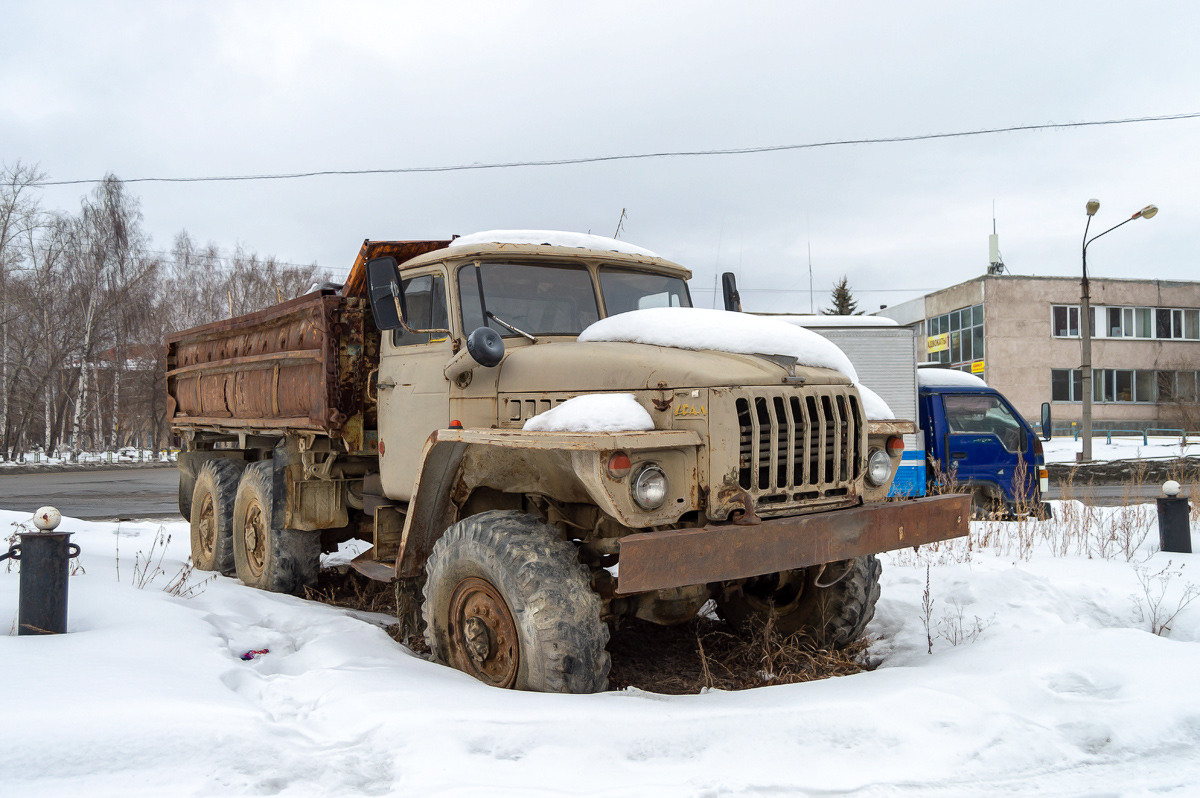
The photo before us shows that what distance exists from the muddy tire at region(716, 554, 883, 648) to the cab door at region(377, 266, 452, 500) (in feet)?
7.23

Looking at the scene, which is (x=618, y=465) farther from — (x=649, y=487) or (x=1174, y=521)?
(x=1174, y=521)

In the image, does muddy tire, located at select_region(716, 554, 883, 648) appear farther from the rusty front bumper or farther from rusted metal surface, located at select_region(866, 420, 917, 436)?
rusted metal surface, located at select_region(866, 420, 917, 436)

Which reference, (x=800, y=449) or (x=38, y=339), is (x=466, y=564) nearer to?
(x=800, y=449)

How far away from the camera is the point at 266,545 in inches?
265

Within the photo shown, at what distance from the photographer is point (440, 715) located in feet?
11.0

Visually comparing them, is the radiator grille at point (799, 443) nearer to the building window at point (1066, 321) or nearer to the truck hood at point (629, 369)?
the truck hood at point (629, 369)

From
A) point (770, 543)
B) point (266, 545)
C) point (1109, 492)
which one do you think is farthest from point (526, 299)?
point (1109, 492)

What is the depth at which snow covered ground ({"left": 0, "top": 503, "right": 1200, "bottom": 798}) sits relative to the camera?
115 inches

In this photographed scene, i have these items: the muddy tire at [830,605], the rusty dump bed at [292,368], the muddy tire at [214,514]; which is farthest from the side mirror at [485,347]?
the muddy tire at [214,514]

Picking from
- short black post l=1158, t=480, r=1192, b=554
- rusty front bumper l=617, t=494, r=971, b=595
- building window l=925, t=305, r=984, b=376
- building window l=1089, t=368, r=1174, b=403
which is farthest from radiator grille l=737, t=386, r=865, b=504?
building window l=1089, t=368, r=1174, b=403

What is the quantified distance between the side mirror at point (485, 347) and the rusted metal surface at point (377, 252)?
5.62 feet

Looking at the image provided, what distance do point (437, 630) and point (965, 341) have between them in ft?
118

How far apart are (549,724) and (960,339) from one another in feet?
122

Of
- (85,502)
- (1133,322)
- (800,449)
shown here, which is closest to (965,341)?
(1133,322)
